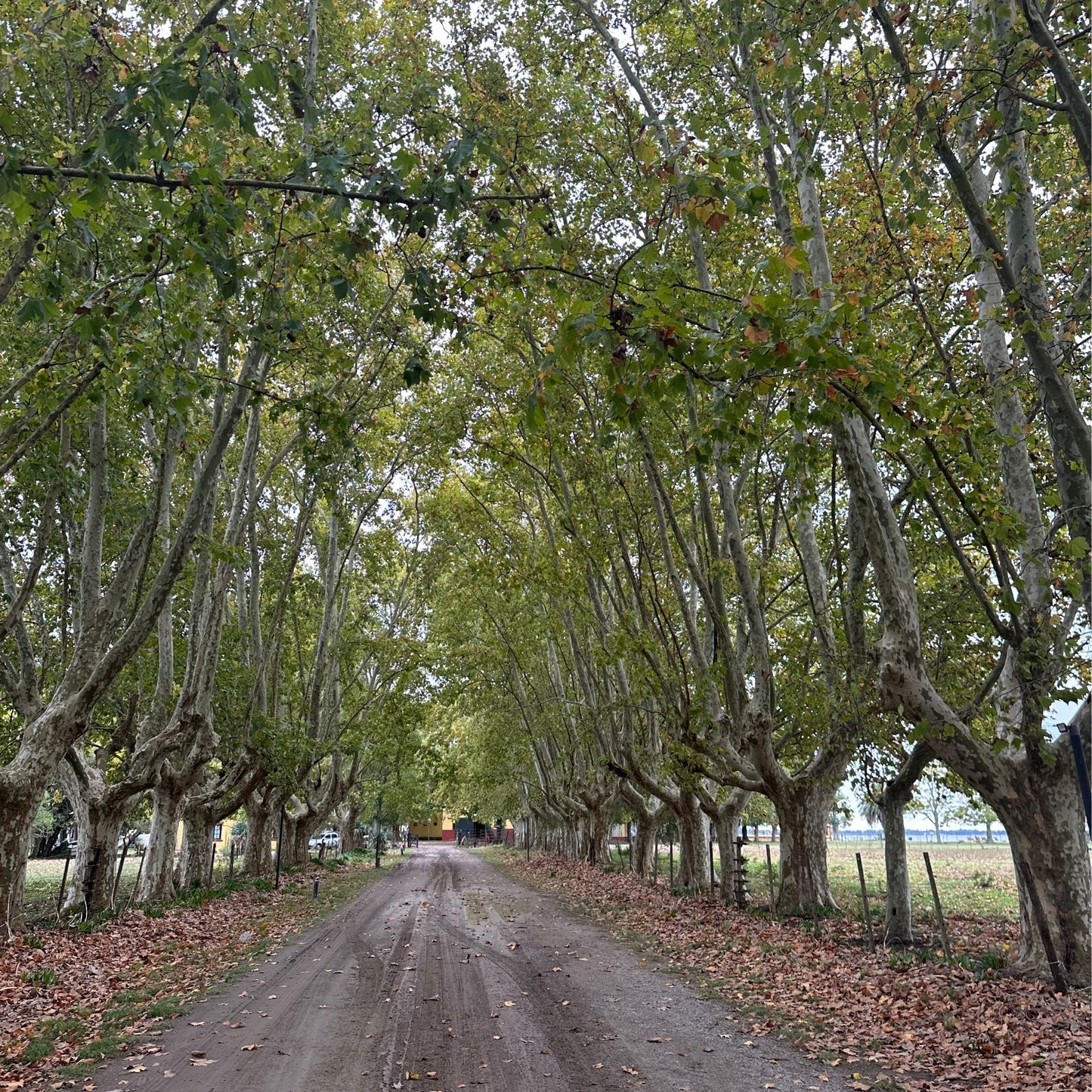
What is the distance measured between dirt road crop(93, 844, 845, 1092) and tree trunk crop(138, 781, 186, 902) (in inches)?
211

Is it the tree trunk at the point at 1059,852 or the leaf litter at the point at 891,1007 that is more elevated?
the tree trunk at the point at 1059,852

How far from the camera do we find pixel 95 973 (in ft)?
30.7

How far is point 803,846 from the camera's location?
43.2ft

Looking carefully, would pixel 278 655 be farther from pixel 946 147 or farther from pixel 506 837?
pixel 506 837

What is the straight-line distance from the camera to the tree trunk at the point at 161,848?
15.4 meters

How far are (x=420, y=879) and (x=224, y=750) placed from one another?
38.8 ft

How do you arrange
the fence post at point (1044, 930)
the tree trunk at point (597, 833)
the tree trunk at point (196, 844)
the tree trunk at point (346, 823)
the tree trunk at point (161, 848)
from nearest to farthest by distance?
1. the fence post at point (1044, 930)
2. the tree trunk at point (161, 848)
3. the tree trunk at point (196, 844)
4. the tree trunk at point (597, 833)
5. the tree trunk at point (346, 823)

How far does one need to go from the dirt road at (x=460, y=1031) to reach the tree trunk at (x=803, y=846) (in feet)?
11.4

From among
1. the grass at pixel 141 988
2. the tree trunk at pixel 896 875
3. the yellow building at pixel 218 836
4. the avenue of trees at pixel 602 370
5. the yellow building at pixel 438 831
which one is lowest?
the yellow building at pixel 438 831

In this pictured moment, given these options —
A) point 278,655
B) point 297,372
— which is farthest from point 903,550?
point 278,655

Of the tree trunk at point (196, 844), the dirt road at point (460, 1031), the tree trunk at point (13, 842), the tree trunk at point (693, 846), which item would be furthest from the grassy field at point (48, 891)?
the tree trunk at point (693, 846)

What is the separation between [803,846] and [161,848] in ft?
41.5

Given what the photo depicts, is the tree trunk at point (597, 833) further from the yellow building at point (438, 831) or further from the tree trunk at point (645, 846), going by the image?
the yellow building at point (438, 831)

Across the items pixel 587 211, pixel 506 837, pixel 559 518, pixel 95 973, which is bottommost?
pixel 506 837
